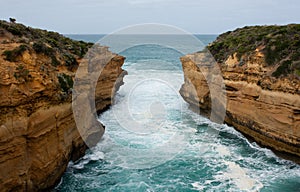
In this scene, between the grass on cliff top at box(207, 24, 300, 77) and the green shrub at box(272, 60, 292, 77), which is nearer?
the green shrub at box(272, 60, 292, 77)

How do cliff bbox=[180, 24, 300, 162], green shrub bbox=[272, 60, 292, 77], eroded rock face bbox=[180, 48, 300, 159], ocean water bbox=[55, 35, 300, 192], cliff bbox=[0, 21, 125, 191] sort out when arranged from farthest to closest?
1. green shrub bbox=[272, 60, 292, 77]
2. cliff bbox=[180, 24, 300, 162]
3. eroded rock face bbox=[180, 48, 300, 159]
4. ocean water bbox=[55, 35, 300, 192]
5. cliff bbox=[0, 21, 125, 191]

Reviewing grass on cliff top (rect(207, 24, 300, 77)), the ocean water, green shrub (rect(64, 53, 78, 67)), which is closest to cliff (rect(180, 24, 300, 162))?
grass on cliff top (rect(207, 24, 300, 77))

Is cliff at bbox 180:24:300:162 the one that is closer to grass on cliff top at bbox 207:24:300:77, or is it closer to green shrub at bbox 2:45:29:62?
grass on cliff top at bbox 207:24:300:77

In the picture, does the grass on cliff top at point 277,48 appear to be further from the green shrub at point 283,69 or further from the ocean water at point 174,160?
the ocean water at point 174,160

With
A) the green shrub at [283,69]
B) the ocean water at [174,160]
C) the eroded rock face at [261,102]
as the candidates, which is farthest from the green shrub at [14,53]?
the green shrub at [283,69]

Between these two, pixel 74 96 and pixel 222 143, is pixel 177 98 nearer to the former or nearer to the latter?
pixel 222 143

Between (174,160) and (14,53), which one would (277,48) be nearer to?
(174,160)

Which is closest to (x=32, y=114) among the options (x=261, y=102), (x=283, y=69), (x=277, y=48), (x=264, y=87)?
(x=261, y=102)
